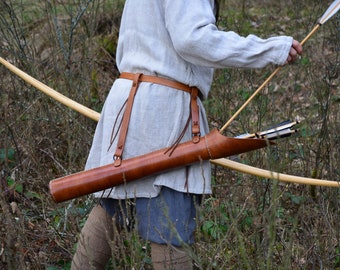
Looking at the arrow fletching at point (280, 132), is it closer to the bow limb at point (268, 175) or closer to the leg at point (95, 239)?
the bow limb at point (268, 175)

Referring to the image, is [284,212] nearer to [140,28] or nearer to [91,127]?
[91,127]

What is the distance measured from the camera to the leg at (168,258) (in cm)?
270

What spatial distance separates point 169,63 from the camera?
8.92ft

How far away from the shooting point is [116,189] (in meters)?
2.81

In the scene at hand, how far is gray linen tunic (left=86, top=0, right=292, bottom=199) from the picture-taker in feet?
8.47

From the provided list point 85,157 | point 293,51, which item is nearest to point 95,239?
point 293,51

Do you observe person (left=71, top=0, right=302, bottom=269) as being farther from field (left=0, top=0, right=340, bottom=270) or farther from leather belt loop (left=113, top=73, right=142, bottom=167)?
field (left=0, top=0, right=340, bottom=270)

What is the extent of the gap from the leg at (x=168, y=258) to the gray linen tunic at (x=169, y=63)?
0.20 m

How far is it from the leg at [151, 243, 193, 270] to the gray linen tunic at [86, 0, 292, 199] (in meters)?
0.20

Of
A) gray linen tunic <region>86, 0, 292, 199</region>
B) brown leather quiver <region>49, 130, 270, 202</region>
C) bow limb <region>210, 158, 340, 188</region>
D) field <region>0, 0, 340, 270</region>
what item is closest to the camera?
gray linen tunic <region>86, 0, 292, 199</region>

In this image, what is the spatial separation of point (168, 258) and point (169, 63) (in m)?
0.71

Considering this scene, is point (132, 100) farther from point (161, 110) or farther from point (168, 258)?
point (168, 258)

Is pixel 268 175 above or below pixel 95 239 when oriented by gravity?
above

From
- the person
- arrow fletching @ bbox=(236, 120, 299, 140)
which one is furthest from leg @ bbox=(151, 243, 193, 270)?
arrow fletching @ bbox=(236, 120, 299, 140)
